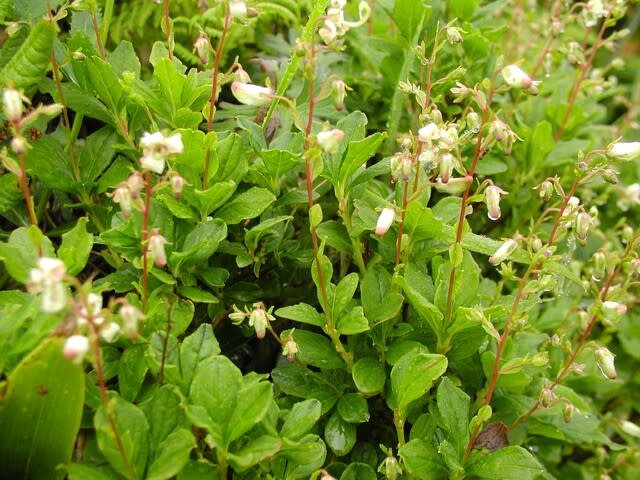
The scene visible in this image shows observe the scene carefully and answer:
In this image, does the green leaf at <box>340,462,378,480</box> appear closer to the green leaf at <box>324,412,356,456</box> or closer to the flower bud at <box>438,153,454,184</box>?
the green leaf at <box>324,412,356,456</box>

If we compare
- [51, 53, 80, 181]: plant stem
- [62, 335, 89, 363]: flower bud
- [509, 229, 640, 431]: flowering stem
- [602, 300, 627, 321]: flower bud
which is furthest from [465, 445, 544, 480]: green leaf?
[51, 53, 80, 181]: plant stem

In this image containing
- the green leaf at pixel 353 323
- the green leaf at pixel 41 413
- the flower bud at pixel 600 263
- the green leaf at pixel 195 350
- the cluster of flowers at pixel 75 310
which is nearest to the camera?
the cluster of flowers at pixel 75 310

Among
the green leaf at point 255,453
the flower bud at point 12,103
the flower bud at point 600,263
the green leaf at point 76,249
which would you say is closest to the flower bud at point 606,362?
the flower bud at point 600,263

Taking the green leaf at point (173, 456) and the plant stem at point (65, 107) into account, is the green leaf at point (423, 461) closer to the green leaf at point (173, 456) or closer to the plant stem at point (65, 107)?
the green leaf at point (173, 456)

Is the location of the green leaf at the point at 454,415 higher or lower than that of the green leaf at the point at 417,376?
lower

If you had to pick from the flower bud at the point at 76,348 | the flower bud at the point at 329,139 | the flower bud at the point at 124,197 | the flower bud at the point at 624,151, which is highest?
the flower bud at the point at 329,139

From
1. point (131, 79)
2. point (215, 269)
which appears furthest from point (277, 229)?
point (131, 79)

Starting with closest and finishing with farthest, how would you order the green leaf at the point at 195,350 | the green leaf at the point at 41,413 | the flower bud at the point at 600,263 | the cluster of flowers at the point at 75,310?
1. the cluster of flowers at the point at 75,310
2. the green leaf at the point at 41,413
3. the green leaf at the point at 195,350
4. the flower bud at the point at 600,263
